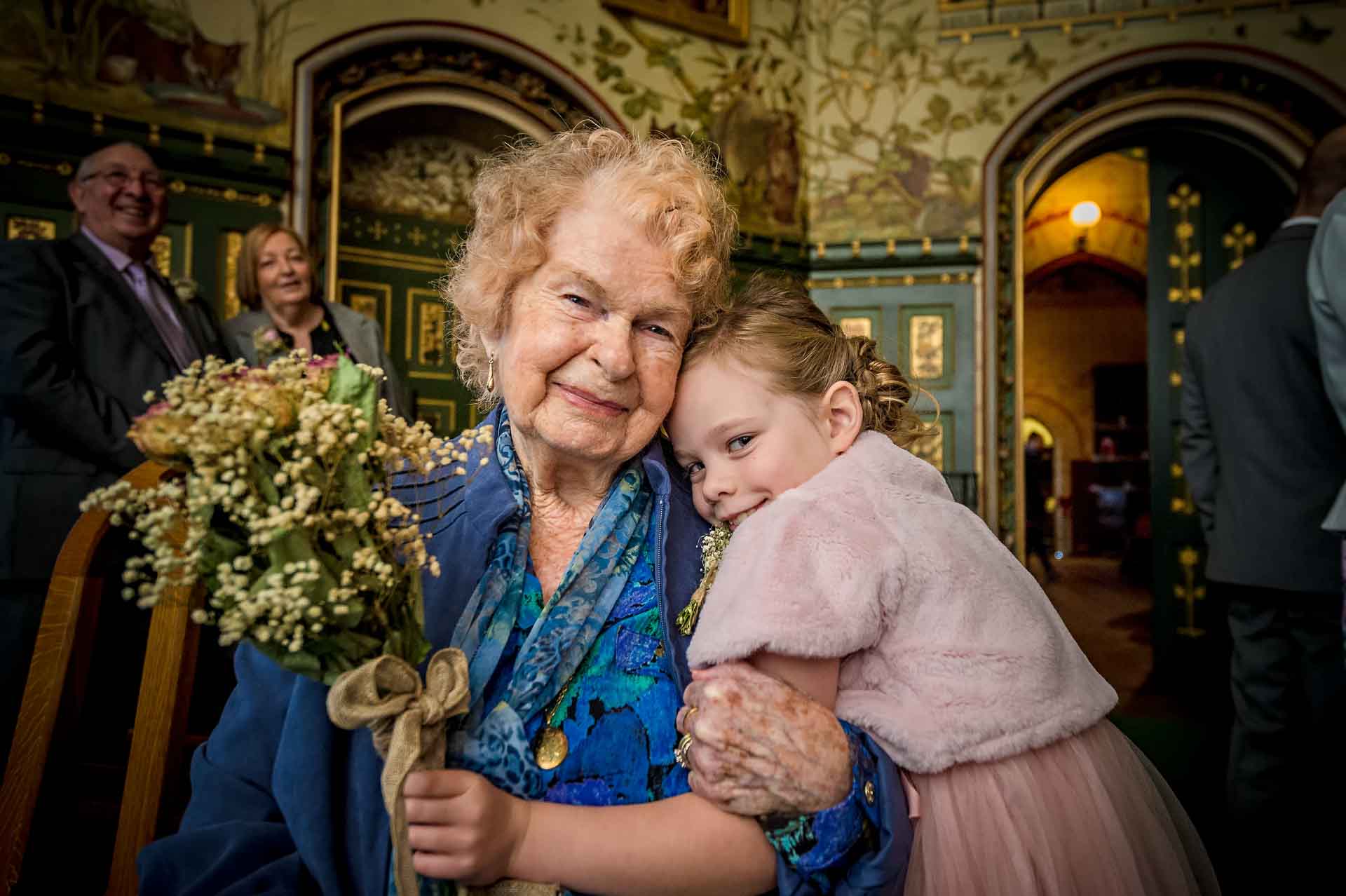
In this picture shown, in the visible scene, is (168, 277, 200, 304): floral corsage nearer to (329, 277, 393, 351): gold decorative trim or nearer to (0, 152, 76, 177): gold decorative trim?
(0, 152, 76, 177): gold decorative trim

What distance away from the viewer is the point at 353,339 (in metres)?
4.26

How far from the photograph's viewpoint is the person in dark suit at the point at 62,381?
3008 mm

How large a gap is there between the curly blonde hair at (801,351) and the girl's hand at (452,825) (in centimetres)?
78

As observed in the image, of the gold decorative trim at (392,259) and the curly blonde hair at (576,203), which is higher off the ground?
the gold decorative trim at (392,259)

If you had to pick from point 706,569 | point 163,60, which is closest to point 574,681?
point 706,569

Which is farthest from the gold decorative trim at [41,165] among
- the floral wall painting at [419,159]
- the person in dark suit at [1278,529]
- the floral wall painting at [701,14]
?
the person in dark suit at [1278,529]

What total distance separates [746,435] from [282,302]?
3.38 metres

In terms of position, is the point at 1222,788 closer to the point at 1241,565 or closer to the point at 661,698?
the point at 1241,565

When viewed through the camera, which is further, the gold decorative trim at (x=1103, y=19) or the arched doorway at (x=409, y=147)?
the gold decorative trim at (x=1103, y=19)

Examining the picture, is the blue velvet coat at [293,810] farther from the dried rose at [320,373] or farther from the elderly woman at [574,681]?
the dried rose at [320,373]

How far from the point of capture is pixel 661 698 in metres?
1.27

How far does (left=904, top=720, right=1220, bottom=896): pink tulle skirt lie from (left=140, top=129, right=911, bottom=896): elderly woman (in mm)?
68

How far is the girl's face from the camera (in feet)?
4.56

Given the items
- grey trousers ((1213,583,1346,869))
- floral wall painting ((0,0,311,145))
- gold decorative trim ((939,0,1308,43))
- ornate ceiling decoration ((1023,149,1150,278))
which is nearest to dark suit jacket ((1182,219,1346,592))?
grey trousers ((1213,583,1346,869))
